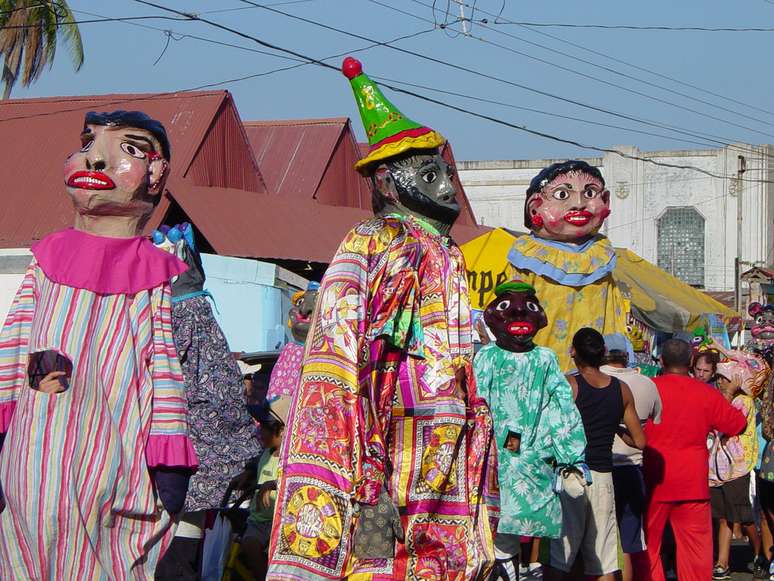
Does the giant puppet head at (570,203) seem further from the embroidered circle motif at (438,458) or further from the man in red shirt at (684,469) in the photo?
the embroidered circle motif at (438,458)

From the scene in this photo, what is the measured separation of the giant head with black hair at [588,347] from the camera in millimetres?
7879

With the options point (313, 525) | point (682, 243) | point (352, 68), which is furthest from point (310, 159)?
point (682, 243)

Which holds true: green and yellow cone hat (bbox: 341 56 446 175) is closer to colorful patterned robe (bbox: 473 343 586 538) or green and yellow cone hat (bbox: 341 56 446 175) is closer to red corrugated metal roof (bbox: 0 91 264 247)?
colorful patterned robe (bbox: 473 343 586 538)

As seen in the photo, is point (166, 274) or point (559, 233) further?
point (559, 233)

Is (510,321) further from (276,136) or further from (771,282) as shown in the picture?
(771,282)

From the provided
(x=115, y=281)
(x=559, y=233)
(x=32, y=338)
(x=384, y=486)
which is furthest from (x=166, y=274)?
(x=559, y=233)

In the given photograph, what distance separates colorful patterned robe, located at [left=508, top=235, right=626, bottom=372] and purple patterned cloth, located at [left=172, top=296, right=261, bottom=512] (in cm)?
227

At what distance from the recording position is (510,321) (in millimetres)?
7625

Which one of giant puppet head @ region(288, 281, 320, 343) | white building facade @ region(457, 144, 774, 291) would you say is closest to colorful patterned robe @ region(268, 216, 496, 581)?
giant puppet head @ region(288, 281, 320, 343)

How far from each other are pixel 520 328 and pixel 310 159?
62.7 ft

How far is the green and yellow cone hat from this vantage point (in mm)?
5148

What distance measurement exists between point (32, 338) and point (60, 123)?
742 inches

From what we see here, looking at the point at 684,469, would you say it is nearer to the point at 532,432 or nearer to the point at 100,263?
the point at 532,432

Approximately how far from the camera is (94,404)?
476cm
